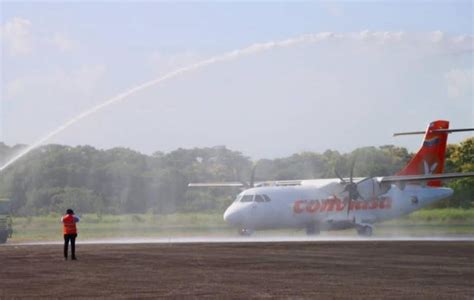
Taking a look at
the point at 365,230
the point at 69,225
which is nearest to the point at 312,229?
the point at 365,230

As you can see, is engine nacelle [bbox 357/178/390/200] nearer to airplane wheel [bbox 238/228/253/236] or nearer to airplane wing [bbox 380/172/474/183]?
airplane wing [bbox 380/172/474/183]

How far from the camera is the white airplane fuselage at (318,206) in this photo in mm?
45750

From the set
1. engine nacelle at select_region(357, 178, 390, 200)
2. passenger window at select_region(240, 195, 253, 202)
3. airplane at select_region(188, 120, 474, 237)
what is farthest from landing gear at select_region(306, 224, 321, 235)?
passenger window at select_region(240, 195, 253, 202)

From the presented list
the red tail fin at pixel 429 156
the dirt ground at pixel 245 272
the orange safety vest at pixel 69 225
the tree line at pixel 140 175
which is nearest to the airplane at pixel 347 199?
the red tail fin at pixel 429 156

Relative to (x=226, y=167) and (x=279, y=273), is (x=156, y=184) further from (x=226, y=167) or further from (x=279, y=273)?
(x=279, y=273)

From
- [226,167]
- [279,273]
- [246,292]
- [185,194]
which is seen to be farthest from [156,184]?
[246,292]

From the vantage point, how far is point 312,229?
161 ft

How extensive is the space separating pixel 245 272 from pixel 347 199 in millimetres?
26053

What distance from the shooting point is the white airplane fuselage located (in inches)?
1801

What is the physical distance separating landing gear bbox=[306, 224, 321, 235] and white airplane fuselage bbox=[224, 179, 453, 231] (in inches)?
7.2

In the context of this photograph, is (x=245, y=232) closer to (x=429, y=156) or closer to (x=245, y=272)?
(x=429, y=156)

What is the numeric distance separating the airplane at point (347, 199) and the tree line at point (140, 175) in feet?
17.7

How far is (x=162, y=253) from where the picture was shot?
31.6 metres

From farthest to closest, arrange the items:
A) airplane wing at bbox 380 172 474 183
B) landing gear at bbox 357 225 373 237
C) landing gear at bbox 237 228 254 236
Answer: landing gear at bbox 357 225 373 237 → landing gear at bbox 237 228 254 236 → airplane wing at bbox 380 172 474 183
